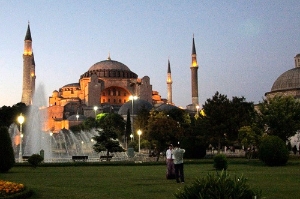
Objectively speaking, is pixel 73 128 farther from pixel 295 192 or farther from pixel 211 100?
pixel 295 192

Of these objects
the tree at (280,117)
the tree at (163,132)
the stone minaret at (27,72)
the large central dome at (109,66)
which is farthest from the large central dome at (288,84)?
the large central dome at (109,66)

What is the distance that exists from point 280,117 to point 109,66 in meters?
72.0

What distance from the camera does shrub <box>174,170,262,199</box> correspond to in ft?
16.1

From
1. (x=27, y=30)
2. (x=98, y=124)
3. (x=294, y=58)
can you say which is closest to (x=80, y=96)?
(x=27, y=30)

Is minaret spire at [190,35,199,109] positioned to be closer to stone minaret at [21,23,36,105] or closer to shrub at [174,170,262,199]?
stone minaret at [21,23,36,105]

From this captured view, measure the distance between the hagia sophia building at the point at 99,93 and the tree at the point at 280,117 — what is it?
4661cm

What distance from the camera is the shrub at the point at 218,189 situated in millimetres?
4918

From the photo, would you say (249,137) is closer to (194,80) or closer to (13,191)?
(13,191)

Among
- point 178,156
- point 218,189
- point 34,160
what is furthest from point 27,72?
point 218,189

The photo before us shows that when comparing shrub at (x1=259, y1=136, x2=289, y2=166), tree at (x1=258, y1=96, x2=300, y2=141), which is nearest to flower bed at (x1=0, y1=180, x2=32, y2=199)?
shrub at (x1=259, y1=136, x2=289, y2=166)

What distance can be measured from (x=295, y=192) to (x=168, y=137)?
75.1ft

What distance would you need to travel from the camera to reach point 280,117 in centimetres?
2691

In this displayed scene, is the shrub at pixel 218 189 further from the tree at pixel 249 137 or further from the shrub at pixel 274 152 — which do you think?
the tree at pixel 249 137

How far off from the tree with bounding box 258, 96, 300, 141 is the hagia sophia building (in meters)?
46.6
